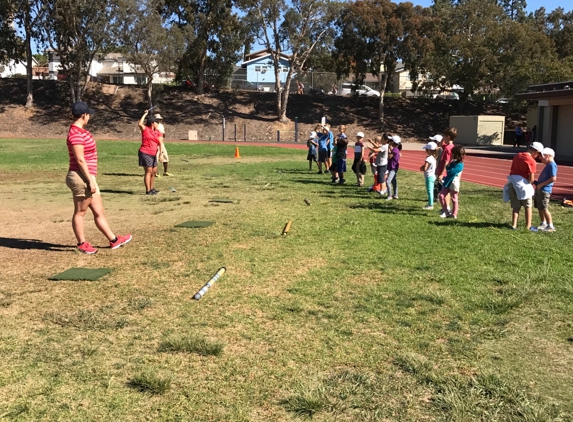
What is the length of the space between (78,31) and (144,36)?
550cm

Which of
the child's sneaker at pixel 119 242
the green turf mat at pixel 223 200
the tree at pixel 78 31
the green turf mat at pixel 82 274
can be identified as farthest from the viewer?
the tree at pixel 78 31

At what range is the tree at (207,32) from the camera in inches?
1988

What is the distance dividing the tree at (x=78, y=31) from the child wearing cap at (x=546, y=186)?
42.6 m

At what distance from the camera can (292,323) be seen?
4.78 metres

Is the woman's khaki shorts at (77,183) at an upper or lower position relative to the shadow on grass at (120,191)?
upper

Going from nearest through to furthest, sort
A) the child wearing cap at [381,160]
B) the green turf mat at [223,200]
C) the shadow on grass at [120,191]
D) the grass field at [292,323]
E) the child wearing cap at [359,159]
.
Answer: the grass field at [292,323]
the green turf mat at [223,200]
the child wearing cap at [381,160]
the shadow on grass at [120,191]
the child wearing cap at [359,159]

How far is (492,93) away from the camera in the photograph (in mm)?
60156

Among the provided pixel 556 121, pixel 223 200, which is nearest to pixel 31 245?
pixel 223 200

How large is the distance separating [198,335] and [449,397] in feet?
6.57

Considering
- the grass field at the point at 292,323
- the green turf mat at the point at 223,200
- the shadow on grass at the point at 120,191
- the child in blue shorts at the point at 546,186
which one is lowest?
the grass field at the point at 292,323

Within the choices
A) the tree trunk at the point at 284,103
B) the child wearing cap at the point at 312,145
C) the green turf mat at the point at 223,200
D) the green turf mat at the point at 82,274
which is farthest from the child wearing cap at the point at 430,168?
the tree trunk at the point at 284,103

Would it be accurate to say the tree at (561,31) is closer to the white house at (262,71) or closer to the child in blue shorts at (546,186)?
the white house at (262,71)

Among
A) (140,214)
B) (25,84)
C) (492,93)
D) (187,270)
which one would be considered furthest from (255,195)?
(492,93)

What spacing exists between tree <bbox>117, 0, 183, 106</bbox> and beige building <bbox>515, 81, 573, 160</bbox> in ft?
94.1
